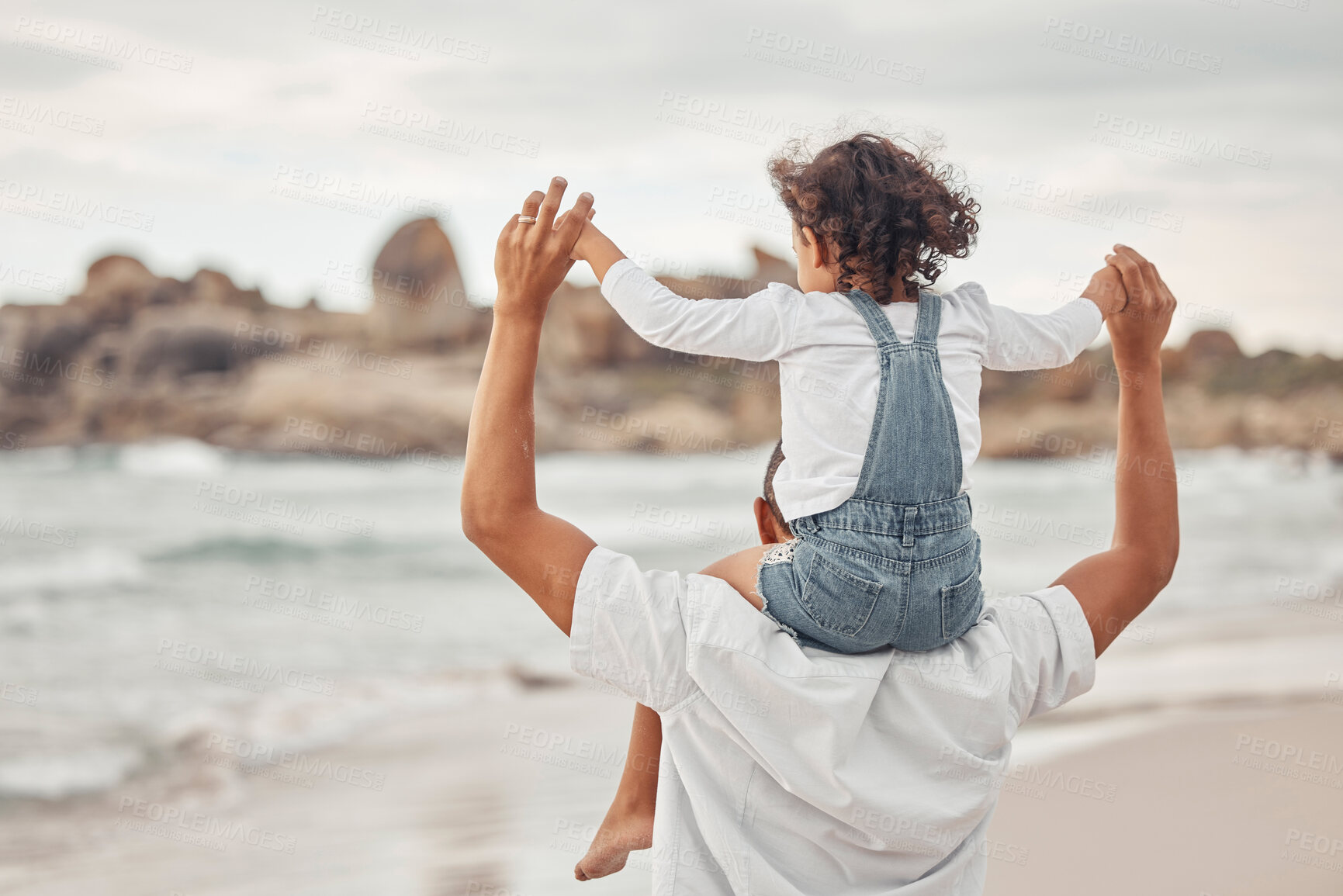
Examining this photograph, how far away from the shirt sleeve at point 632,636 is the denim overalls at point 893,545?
0.13 meters

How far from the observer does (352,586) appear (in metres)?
9.24

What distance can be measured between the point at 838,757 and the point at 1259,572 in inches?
294

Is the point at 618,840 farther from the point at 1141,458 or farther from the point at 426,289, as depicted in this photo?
the point at 426,289

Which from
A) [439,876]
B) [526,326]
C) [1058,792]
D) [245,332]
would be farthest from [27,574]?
[245,332]

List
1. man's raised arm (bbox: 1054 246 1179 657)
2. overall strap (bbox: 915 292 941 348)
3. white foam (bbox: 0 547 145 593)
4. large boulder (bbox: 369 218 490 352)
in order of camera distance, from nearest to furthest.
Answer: overall strap (bbox: 915 292 941 348) → man's raised arm (bbox: 1054 246 1179 657) → white foam (bbox: 0 547 145 593) → large boulder (bbox: 369 218 490 352)

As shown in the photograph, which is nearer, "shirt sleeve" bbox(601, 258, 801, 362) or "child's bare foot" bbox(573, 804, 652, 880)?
"shirt sleeve" bbox(601, 258, 801, 362)

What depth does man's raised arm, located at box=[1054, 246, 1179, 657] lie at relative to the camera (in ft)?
4.73

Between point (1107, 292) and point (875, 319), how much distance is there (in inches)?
17.9

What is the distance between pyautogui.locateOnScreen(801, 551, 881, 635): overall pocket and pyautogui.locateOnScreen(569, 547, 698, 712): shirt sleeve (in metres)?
0.15

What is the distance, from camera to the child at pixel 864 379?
1178 mm

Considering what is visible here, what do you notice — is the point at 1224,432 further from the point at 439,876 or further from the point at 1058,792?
the point at 439,876

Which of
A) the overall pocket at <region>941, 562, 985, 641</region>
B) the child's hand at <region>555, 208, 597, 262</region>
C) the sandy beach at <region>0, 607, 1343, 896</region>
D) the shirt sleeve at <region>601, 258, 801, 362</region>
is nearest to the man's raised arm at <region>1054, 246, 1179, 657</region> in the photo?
the overall pocket at <region>941, 562, 985, 641</region>

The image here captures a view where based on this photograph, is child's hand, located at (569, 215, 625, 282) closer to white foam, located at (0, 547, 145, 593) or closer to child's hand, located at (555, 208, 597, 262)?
child's hand, located at (555, 208, 597, 262)

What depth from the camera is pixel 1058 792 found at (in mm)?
3141
